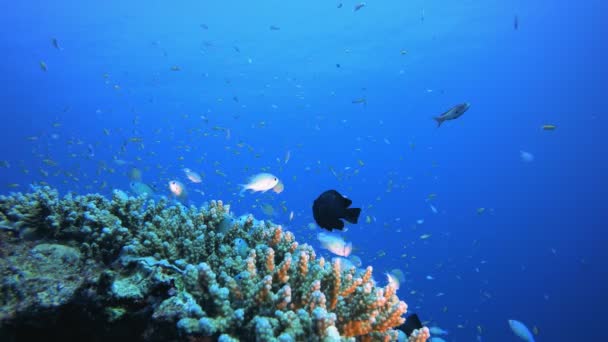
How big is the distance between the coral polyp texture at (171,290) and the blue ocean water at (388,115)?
10217mm

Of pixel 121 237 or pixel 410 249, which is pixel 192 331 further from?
pixel 410 249

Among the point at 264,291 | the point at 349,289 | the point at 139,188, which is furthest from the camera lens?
the point at 139,188

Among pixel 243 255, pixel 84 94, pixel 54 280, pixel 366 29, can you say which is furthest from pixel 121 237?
pixel 84 94

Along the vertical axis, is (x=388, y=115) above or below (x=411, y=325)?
above

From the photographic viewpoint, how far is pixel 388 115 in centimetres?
6675

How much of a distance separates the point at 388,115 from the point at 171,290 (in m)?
67.9

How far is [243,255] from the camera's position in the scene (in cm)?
342

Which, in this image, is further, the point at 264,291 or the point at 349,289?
the point at 349,289

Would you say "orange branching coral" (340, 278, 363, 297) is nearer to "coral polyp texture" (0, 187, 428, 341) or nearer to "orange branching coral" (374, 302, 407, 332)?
"coral polyp texture" (0, 187, 428, 341)

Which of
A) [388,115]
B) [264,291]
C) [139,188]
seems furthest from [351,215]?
[388,115]

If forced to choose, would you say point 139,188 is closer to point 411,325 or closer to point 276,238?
point 276,238

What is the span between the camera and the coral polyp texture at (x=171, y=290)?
2.18 m

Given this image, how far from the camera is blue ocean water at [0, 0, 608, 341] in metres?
34.6

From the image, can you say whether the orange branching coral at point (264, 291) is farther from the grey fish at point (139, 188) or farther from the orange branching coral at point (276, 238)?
the grey fish at point (139, 188)
